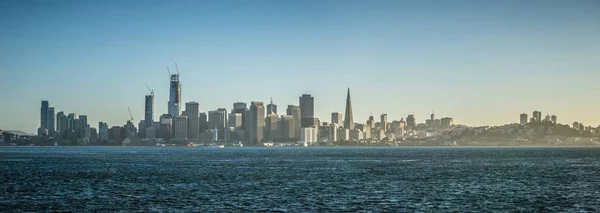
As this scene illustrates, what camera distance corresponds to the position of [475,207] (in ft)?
225

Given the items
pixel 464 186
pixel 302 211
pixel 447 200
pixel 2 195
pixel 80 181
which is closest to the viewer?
pixel 302 211

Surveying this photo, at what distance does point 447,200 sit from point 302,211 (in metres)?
18.8

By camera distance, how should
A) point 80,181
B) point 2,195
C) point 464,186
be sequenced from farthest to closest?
point 80,181 < point 464,186 < point 2,195

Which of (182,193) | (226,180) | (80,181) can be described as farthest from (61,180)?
(182,193)

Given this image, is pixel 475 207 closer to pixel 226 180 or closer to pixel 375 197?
pixel 375 197

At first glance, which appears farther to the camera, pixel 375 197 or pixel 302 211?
pixel 375 197

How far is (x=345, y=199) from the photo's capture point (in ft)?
247

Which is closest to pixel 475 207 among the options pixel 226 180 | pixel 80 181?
pixel 226 180

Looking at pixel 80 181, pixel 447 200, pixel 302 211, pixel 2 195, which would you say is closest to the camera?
pixel 302 211

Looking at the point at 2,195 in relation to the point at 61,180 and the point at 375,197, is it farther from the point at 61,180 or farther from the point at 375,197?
the point at 375,197

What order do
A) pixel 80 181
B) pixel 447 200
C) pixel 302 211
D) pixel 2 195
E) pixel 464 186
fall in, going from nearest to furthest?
pixel 302 211, pixel 447 200, pixel 2 195, pixel 464 186, pixel 80 181

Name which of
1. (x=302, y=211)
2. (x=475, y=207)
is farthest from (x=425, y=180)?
(x=302, y=211)

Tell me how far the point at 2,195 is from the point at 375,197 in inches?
1712

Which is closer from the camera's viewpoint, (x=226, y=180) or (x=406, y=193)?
(x=406, y=193)
